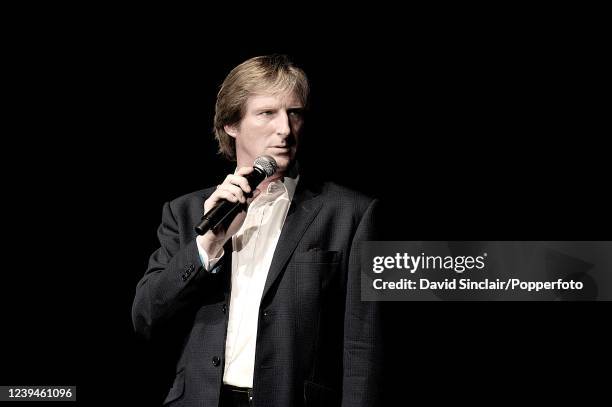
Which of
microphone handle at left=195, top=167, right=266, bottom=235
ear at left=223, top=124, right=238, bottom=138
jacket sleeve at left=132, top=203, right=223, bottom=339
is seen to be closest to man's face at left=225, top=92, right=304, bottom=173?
ear at left=223, top=124, right=238, bottom=138

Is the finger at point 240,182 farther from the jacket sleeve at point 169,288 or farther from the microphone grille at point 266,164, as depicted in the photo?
the jacket sleeve at point 169,288

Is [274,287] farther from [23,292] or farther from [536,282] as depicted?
[23,292]

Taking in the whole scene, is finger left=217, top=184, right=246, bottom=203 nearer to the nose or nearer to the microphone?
the microphone

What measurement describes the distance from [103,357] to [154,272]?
95 cm

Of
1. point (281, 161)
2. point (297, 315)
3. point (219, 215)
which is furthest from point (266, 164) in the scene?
point (297, 315)

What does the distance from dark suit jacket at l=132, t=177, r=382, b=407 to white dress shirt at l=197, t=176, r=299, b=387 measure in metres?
0.03

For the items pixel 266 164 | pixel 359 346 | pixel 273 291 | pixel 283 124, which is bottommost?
pixel 359 346

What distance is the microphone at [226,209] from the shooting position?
1.90 m

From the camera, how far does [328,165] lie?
288 cm

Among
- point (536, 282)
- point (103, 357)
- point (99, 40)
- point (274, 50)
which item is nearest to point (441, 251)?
point (536, 282)

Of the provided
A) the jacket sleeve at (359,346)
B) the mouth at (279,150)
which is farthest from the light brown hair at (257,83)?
the jacket sleeve at (359,346)

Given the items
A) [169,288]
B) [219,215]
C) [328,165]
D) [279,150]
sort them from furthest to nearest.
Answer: [328,165], [279,150], [169,288], [219,215]

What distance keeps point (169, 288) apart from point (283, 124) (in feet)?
2.01

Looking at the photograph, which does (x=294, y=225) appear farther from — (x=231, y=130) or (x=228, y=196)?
(x=231, y=130)
